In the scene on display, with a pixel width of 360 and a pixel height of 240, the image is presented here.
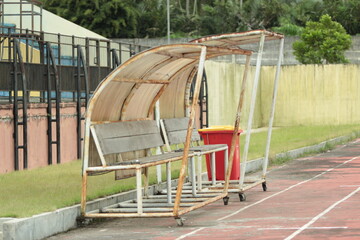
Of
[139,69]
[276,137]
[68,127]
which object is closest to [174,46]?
[139,69]

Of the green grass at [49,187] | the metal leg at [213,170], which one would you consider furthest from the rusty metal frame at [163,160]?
the metal leg at [213,170]

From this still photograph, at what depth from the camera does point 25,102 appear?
2062 cm

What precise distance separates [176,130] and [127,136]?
2149 millimetres

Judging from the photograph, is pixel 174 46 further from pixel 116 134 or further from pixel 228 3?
pixel 228 3

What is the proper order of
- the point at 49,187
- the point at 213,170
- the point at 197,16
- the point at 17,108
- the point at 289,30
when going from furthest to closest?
the point at 197,16 < the point at 289,30 < the point at 17,108 < the point at 213,170 < the point at 49,187

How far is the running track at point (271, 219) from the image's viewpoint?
1166 cm

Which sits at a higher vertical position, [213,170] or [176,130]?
[176,130]

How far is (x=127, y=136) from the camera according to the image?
15.2m

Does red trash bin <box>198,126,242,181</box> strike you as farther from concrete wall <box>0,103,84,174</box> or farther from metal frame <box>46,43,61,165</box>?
metal frame <box>46,43,61,165</box>

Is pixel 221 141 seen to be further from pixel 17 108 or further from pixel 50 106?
pixel 50 106

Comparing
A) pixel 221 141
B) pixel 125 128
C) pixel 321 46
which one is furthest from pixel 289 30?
pixel 125 128

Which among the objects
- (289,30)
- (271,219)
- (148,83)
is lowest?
Result: (271,219)

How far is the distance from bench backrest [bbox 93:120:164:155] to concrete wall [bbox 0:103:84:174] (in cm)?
472

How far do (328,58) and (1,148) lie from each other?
43261 mm
